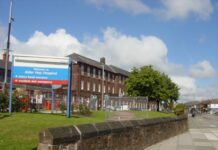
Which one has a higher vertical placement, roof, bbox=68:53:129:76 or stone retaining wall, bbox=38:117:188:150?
Answer: roof, bbox=68:53:129:76

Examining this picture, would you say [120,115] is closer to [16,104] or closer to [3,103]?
[16,104]

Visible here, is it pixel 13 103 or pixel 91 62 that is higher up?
pixel 91 62

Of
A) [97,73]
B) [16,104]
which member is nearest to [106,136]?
[16,104]

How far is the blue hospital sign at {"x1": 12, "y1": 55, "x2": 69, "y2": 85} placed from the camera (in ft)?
59.3

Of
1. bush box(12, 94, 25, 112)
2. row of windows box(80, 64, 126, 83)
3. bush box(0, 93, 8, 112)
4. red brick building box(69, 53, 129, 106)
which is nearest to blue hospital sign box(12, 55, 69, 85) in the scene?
bush box(0, 93, 8, 112)

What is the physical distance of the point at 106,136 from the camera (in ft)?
29.2

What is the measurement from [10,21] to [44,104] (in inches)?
297

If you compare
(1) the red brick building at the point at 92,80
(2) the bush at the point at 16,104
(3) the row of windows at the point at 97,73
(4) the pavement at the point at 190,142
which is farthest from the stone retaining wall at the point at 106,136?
(3) the row of windows at the point at 97,73

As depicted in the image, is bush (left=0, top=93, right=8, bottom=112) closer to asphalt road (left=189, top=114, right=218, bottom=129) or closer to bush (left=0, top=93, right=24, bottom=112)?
bush (left=0, top=93, right=24, bottom=112)

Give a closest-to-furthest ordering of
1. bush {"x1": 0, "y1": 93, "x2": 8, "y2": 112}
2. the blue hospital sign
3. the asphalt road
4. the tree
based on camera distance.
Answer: the blue hospital sign, bush {"x1": 0, "y1": 93, "x2": 8, "y2": 112}, the asphalt road, the tree

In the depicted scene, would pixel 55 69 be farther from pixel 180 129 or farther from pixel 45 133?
pixel 45 133

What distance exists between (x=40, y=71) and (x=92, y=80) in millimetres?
64327

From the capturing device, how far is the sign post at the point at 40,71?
18.1m

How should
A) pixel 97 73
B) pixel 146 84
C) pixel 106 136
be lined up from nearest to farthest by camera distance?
pixel 106 136
pixel 146 84
pixel 97 73
